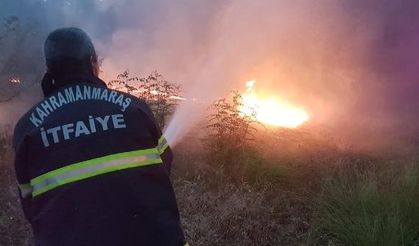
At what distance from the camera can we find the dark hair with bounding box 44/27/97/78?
82.4 inches

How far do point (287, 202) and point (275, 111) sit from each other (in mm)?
3978

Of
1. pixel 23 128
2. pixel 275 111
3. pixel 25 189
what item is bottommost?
pixel 25 189

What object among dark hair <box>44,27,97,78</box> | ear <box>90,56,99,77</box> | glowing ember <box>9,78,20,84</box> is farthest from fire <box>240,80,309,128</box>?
dark hair <box>44,27,97,78</box>

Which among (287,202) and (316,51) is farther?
(316,51)

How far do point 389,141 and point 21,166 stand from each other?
677 cm

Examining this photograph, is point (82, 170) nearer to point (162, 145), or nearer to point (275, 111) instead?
point (162, 145)

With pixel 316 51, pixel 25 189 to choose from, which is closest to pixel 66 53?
pixel 25 189

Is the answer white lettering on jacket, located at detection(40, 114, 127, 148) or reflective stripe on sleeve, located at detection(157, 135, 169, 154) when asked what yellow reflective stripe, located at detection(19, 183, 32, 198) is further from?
reflective stripe on sleeve, located at detection(157, 135, 169, 154)

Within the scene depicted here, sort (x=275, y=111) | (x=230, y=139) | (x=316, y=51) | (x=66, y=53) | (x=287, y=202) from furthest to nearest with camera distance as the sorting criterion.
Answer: (x=316, y=51) → (x=275, y=111) → (x=230, y=139) → (x=287, y=202) → (x=66, y=53)

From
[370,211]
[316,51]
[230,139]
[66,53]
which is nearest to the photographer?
[66,53]

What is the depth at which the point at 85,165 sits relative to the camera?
1.97 m

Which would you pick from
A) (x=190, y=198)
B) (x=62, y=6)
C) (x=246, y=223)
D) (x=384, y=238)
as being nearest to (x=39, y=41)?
(x=62, y=6)

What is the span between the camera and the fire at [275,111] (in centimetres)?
827

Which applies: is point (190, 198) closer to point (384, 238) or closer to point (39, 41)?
point (384, 238)
